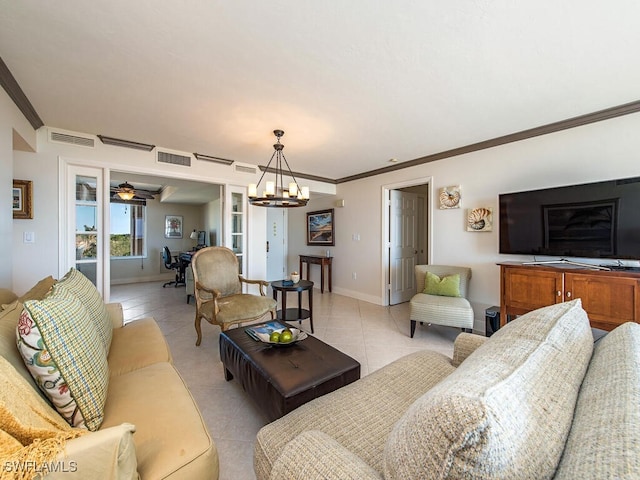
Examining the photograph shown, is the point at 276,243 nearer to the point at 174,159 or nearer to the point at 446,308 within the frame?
the point at 174,159

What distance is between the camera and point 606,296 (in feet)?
7.32

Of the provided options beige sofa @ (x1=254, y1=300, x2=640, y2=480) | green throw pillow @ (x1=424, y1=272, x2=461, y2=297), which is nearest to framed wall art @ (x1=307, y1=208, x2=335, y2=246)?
green throw pillow @ (x1=424, y1=272, x2=461, y2=297)

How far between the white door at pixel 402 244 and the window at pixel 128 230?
6.15 m

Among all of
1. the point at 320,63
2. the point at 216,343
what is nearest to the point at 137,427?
the point at 216,343

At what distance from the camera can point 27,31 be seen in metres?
1.59

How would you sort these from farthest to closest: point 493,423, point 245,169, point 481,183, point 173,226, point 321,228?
point 173,226 → point 321,228 → point 245,169 → point 481,183 → point 493,423

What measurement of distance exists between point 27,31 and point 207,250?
89.5 inches

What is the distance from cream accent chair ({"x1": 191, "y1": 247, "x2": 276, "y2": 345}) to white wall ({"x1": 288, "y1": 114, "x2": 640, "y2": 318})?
7.66ft

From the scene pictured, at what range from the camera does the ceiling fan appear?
5355 millimetres

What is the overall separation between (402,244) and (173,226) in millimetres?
6031

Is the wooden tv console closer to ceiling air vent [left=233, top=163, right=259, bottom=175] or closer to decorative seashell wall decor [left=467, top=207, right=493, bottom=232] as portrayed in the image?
decorative seashell wall decor [left=467, top=207, right=493, bottom=232]

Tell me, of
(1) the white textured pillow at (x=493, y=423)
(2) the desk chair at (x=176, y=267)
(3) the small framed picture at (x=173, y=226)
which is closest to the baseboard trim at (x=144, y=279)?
(2) the desk chair at (x=176, y=267)

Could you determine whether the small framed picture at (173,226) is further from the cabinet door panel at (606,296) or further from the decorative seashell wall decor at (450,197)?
the cabinet door panel at (606,296)

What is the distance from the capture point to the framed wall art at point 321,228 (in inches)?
223
